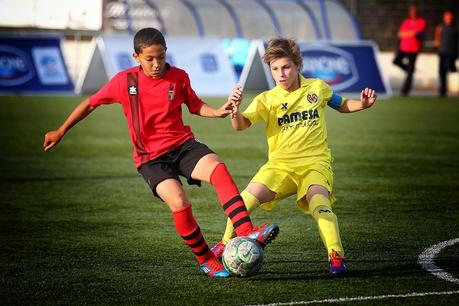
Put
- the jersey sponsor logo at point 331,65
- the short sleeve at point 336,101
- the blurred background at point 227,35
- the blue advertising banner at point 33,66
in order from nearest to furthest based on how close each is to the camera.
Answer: the short sleeve at point 336,101
the blue advertising banner at point 33,66
the blurred background at point 227,35
the jersey sponsor logo at point 331,65

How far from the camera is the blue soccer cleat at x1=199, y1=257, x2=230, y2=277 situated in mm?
6766

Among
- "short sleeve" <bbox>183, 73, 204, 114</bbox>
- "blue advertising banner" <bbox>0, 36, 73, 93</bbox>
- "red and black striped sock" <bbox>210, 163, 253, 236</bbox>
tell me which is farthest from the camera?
"blue advertising banner" <bbox>0, 36, 73, 93</bbox>

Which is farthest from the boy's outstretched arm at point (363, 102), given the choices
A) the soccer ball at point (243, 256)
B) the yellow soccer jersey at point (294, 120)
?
the soccer ball at point (243, 256)

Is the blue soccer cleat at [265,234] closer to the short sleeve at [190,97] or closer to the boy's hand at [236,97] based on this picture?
the boy's hand at [236,97]

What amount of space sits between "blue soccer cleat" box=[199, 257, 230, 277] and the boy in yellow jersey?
0.33m

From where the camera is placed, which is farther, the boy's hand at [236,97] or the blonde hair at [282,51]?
the blonde hair at [282,51]

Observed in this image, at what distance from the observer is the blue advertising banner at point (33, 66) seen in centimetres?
2588

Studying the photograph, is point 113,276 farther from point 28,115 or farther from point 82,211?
point 28,115

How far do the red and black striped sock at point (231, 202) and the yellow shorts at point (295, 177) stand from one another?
47cm

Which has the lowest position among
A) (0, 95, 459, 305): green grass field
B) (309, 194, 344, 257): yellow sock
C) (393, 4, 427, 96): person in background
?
→ (393, 4, 427, 96): person in background

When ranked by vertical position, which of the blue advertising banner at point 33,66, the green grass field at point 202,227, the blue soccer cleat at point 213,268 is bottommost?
the blue advertising banner at point 33,66

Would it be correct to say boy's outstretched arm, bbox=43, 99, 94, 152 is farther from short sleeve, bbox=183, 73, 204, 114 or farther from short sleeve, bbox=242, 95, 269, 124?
short sleeve, bbox=242, 95, 269, 124

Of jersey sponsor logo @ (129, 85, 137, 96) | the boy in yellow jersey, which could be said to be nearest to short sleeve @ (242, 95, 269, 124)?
the boy in yellow jersey

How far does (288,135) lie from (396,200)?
3.43 meters
